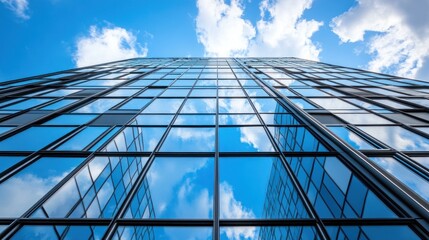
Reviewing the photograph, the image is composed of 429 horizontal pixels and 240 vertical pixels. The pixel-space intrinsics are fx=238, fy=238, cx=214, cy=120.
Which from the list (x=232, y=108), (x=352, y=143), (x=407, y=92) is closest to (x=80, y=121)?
(x=232, y=108)

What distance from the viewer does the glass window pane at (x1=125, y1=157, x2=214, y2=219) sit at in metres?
5.28

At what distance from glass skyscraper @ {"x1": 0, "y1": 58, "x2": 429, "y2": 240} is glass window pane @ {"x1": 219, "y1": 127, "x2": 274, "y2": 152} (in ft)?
0.21

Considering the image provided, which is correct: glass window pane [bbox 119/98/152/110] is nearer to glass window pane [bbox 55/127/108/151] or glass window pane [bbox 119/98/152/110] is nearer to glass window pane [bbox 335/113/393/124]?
glass window pane [bbox 55/127/108/151]

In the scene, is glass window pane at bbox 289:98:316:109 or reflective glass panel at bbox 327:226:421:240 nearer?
reflective glass panel at bbox 327:226:421:240

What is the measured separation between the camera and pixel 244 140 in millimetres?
8164

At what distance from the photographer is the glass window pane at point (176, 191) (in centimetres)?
528

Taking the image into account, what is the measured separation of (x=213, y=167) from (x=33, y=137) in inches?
248

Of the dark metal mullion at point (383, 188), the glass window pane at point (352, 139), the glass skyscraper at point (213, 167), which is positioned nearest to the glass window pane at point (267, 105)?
the glass skyscraper at point (213, 167)


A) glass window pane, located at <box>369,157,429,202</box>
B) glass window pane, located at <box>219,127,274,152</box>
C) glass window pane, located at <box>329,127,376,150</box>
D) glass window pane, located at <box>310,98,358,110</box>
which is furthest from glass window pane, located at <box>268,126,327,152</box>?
glass window pane, located at <box>310,98,358,110</box>

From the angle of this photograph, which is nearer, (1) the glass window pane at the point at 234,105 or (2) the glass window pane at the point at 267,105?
(2) the glass window pane at the point at 267,105

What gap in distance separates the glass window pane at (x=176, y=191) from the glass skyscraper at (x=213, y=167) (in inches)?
1.3

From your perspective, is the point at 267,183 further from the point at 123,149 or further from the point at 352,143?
the point at 123,149

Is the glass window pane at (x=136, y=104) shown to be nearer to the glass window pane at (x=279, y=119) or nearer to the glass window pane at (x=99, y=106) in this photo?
the glass window pane at (x=99, y=106)

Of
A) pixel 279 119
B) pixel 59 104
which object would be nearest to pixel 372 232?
pixel 279 119
